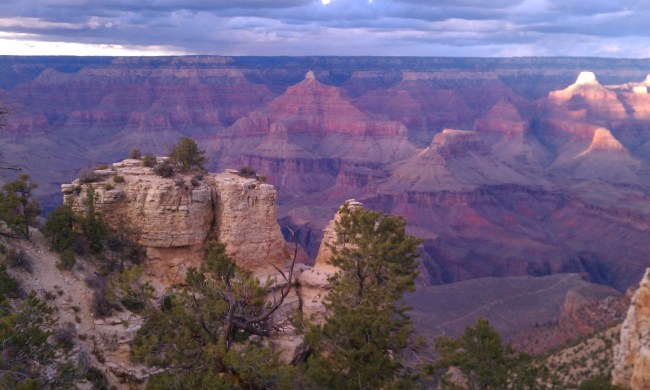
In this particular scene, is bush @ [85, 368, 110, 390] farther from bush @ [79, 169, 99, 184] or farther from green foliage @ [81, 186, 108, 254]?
bush @ [79, 169, 99, 184]

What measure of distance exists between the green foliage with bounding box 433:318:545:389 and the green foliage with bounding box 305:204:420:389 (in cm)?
88

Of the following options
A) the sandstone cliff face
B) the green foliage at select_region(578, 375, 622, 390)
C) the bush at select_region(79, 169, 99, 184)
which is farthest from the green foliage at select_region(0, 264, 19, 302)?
the green foliage at select_region(578, 375, 622, 390)

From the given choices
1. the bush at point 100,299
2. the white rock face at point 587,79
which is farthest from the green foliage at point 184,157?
the white rock face at point 587,79

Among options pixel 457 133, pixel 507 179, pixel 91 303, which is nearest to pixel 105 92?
pixel 457 133

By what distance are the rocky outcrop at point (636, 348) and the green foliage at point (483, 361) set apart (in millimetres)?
3677

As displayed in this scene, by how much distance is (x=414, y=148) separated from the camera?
432ft

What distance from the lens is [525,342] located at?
37.8 m

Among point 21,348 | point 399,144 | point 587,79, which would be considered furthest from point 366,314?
point 587,79

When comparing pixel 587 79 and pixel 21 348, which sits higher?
pixel 587 79

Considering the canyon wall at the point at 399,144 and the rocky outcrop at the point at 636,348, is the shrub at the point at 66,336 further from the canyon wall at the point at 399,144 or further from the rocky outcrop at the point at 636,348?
the canyon wall at the point at 399,144

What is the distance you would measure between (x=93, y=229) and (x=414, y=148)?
11481 cm

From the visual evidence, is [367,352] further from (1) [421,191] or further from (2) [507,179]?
(2) [507,179]

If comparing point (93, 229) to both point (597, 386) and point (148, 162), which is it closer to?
point (148, 162)

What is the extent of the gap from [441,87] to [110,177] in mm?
177125
